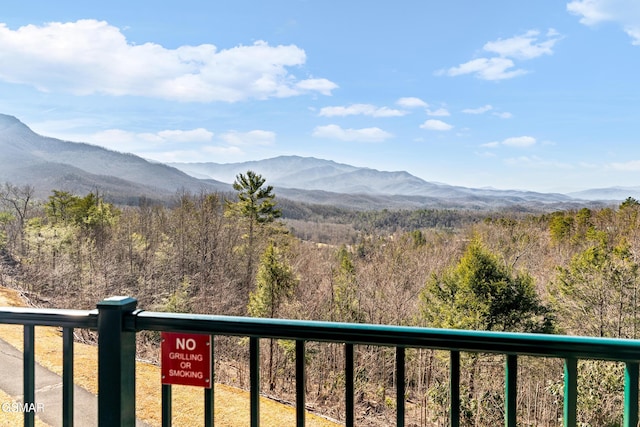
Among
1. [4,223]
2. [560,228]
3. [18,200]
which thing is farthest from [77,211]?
[560,228]

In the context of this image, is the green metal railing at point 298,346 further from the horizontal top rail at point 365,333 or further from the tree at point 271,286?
the tree at point 271,286

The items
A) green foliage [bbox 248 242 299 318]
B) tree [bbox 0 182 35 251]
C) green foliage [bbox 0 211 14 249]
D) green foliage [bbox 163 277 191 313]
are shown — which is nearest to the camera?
green foliage [bbox 248 242 299 318]

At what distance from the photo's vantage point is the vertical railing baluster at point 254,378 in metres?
1.35

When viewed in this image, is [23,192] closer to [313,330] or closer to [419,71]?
[313,330]

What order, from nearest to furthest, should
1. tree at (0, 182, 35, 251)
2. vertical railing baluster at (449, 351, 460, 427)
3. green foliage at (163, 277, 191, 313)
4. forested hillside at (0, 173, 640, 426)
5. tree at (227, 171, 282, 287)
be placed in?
1. vertical railing baluster at (449, 351, 460, 427)
2. forested hillside at (0, 173, 640, 426)
3. green foliage at (163, 277, 191, 313)
4. tree at (227, 171, 282, 287)
5. tree at (0, 182, 35, 251)

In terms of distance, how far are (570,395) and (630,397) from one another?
15 centimetres

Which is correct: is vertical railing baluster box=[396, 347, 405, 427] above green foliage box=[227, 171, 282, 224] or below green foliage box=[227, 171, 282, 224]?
below

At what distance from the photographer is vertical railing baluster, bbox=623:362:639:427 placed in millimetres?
1088

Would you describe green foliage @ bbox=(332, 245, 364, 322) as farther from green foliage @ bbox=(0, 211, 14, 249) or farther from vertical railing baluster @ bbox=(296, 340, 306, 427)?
green foliage @ bbox=(0, 211, 14, 249)

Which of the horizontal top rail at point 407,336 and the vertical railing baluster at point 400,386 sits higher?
the horizontal top rail at point 407,336

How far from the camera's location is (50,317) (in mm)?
1440

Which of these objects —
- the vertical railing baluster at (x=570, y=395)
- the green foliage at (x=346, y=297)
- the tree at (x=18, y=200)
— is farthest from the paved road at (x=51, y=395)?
the tree at (x=18, y=200)

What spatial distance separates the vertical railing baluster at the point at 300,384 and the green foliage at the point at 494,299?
487 inches

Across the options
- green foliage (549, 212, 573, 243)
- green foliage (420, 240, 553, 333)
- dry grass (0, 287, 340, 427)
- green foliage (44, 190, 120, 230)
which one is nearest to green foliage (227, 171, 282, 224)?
green foliage (44, 190, 120, 230)
